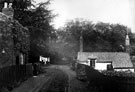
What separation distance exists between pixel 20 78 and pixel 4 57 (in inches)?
96.5

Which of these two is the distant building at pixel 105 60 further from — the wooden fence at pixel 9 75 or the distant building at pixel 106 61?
the wooden fence at pixel 9 75

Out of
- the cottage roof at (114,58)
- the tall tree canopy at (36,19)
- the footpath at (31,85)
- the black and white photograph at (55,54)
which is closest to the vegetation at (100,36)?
the black and white photograph at (55,54)

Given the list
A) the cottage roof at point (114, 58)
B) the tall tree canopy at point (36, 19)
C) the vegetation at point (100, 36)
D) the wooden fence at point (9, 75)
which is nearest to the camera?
the wooden fence at point (9, 75)

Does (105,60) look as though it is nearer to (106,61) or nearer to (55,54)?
(106,61)

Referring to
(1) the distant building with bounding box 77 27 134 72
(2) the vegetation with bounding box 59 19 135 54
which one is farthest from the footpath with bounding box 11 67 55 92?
(2) the vegetation with bounding box 59 19 135 54

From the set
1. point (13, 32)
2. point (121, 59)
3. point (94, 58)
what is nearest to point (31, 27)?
point (13, 32)

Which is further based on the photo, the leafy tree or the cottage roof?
the leafy tree

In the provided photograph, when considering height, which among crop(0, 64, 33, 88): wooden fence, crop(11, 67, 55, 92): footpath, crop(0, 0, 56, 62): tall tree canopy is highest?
crop(0, 0, 56, 62): tall tree canopy

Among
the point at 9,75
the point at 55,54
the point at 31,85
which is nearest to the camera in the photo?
the point at 9,75

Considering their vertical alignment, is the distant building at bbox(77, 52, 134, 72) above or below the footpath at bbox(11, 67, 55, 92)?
above

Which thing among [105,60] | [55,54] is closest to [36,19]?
[105,60]

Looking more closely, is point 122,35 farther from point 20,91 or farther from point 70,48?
point 20,91

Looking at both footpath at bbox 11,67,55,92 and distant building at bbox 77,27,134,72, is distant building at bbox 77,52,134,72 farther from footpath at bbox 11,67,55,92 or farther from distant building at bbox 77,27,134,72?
footpath at bbox 11,67,55,92

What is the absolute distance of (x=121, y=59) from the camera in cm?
5056
